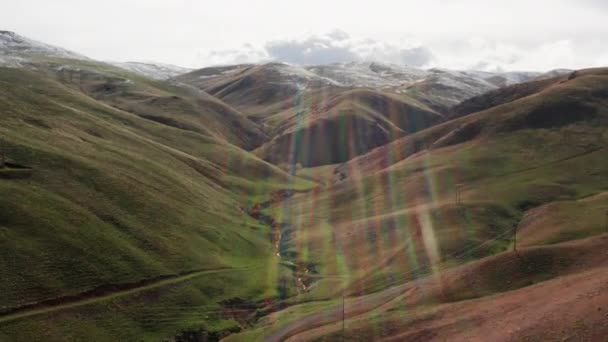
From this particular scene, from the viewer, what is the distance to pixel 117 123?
19575 centimetres

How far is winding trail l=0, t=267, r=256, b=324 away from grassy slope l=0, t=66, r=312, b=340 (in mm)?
1050

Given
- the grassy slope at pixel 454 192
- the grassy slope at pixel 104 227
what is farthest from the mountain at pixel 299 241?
the grassy slope at pixel 454 192

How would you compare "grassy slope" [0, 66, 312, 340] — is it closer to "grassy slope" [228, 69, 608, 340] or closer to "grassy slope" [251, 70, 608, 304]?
"grassy slope" [228, 69, 608, 340]

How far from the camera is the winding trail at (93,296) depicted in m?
73.4

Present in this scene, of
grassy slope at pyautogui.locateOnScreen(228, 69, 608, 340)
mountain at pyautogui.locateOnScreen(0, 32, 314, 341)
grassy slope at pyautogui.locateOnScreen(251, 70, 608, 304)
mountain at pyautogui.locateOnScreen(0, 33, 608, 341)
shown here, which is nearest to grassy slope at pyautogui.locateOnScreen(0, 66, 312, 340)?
mountain at pyautogui.locateOnScreen(0, 32, 314, 341)

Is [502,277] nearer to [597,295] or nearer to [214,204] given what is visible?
[597,295]

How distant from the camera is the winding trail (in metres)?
73.4

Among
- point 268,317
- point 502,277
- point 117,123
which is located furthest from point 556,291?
point 117,123

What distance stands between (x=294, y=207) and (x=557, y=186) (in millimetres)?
75634

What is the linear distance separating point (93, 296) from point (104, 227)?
20696mm

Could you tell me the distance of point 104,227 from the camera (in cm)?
10131

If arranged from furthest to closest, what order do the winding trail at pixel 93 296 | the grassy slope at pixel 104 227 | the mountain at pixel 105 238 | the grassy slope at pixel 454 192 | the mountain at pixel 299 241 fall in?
the grassy slope at pixel 454 192 → the grassy slope at pixel 104 227 → the mountain at pixel 105 238 → the winding trail at pixel 93 296 → the mountain at pixel 299 241

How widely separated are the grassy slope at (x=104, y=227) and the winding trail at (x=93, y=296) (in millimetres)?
1050

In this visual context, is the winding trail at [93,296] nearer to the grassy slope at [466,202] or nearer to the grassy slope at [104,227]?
the grassy slope at [104,227]
